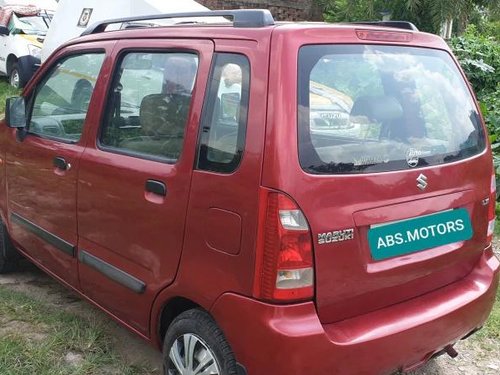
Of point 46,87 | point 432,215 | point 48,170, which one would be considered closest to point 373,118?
point 432,215

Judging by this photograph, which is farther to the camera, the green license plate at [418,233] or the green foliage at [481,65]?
the green foliage at [481,65]

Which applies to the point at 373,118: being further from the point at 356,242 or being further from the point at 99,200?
the point at 99,200

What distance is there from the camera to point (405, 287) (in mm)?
2277

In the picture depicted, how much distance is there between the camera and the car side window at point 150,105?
2416 mm

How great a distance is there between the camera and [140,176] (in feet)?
8.14

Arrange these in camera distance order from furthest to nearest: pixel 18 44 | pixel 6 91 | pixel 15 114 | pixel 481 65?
pixel 18 44 → pixel 6 91 → pixel 481 65 → pixel 15 114

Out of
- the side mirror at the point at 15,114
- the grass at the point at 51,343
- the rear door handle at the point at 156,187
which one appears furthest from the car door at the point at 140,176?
the side mirror at the point at 15,114

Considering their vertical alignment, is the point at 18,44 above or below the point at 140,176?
Result: below

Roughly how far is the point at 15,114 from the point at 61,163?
0.58 m

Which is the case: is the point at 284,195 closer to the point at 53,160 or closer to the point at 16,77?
the point at 53,160

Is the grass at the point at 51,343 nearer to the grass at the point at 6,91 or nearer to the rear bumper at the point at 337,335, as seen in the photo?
the rear bumper at the point at 337,335

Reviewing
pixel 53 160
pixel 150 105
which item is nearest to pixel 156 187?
pixel 150 105

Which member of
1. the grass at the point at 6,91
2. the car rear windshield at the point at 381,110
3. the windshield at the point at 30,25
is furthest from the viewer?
the windshield at the point at 30,25

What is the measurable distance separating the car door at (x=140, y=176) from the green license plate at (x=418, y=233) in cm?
77
